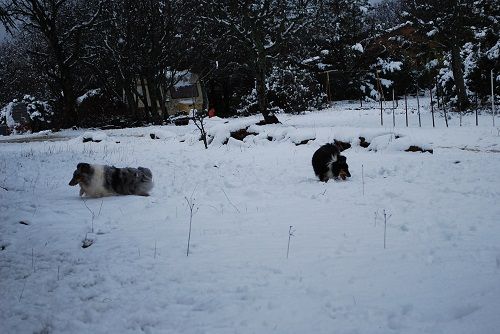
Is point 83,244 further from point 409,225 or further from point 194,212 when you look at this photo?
point 409,225

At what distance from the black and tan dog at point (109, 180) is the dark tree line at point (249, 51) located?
9752mm

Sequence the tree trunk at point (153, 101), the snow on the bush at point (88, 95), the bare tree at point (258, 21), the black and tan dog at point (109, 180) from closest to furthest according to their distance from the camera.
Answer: the black and tan dog at point (109, 180), the bare tree at point (258, 21), the tree trunk at point (153, 101), the snow on the bush at point (88, 95)

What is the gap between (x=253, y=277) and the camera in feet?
Result: 13.7

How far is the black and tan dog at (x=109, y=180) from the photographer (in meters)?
7.16

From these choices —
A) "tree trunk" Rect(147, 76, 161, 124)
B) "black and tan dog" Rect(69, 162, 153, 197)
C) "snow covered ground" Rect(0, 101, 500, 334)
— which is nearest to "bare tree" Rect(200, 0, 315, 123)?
"tree trunk" Rect(147, 76, 161, 124)

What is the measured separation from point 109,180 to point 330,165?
4.49 meters

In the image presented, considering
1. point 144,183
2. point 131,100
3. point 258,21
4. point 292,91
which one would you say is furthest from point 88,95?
point 144,183

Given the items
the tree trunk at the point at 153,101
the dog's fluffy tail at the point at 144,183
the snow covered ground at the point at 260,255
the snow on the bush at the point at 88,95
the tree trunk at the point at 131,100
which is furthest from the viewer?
the snow on the bush at the point at 88,95

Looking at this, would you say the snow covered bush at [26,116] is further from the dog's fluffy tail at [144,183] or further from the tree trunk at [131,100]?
the dog's fluffy tail at [144,183]

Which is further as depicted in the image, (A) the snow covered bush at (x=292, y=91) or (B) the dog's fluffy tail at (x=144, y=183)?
(A) the snow covered bush at (x=292, y=91)

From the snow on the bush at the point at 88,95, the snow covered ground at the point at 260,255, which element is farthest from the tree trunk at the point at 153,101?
the snow covered ground at the point at 260,255

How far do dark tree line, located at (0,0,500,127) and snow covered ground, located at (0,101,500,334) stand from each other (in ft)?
37.1

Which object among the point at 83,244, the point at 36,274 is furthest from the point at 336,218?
the point at 36,274

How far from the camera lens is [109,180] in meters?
7.31
